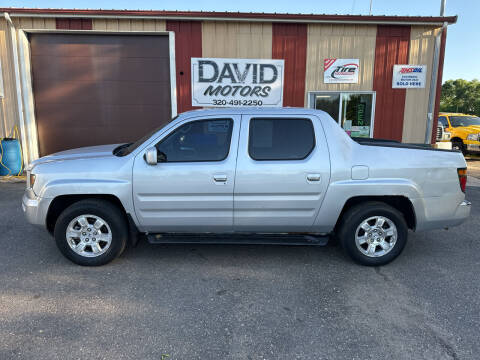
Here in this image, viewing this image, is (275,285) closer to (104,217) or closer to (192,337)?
(192,337)

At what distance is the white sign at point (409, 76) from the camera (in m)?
9.58

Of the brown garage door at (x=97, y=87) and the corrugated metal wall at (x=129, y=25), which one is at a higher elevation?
the corrugated metal wall at (x=129, y=25)

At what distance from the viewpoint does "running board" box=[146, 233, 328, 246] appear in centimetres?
377

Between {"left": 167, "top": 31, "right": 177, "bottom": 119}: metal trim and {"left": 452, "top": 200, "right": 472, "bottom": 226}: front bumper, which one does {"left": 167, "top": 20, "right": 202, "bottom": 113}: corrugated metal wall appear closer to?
{"left": 167, "top": 31, "right": 177, "bottom": 119}: metal trim

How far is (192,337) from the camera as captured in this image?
8.59ft

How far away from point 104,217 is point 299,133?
2.32m

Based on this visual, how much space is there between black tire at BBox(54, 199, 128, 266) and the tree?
6903 cm

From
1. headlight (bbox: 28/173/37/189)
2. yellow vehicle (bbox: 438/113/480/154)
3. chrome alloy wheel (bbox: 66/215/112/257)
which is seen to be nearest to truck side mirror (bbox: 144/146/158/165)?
chrome alloy wheel (bbox: 66/215/112/257)

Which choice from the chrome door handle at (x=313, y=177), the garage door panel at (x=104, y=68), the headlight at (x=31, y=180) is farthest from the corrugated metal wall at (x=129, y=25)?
the chrome door handle at (x=313, y=177)

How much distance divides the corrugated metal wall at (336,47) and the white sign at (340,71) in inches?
3.9

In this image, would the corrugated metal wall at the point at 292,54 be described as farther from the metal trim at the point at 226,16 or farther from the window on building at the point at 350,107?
the window on building at the point at 350,107

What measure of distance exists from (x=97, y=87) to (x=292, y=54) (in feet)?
17.9

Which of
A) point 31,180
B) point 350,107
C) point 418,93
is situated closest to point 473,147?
point 418,93

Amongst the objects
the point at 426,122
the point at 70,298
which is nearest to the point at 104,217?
the point at 70,298
